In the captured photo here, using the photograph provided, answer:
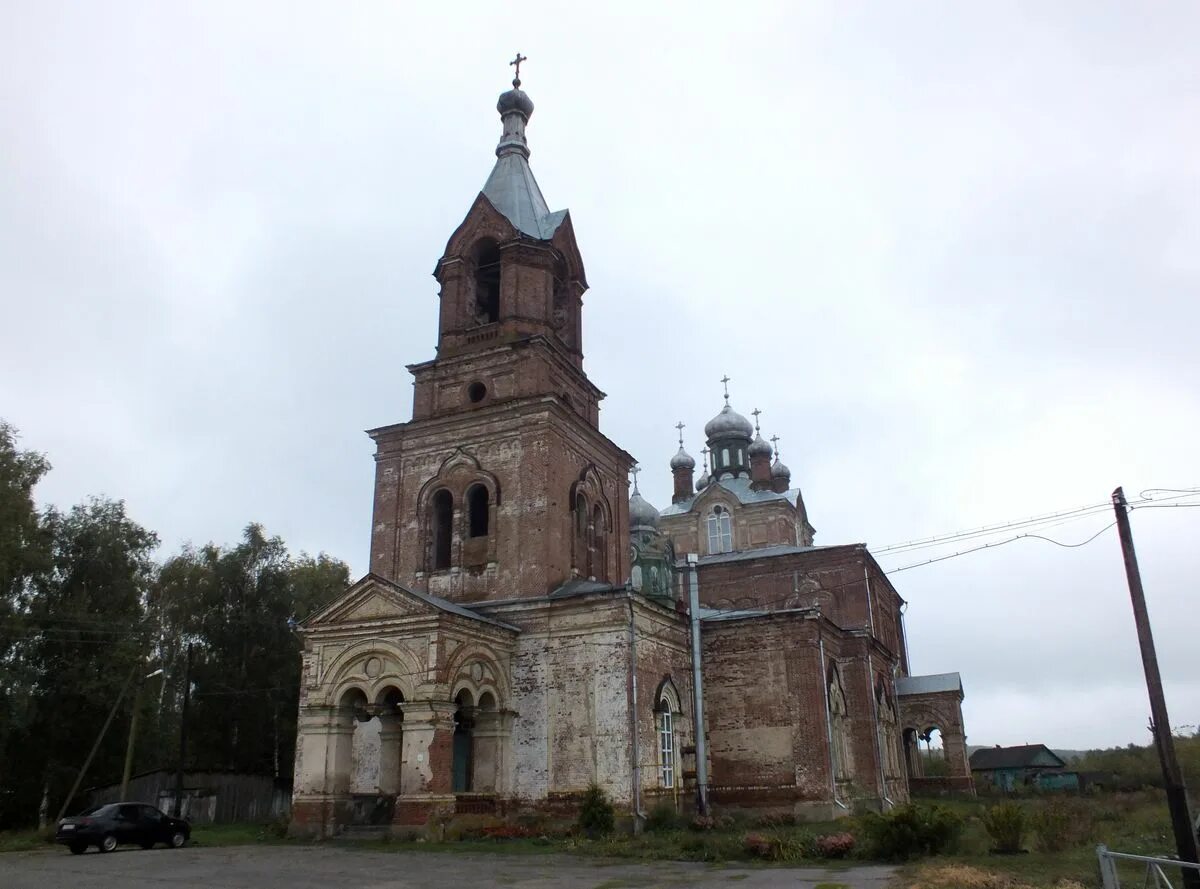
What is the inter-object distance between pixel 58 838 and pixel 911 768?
32468 mm

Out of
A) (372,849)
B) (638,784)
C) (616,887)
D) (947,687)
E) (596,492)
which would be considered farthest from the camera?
(947,687)

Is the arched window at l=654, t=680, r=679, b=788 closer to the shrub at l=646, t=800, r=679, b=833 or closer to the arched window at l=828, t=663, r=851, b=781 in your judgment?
the shrub at l=646, t=800, r=679, b=833

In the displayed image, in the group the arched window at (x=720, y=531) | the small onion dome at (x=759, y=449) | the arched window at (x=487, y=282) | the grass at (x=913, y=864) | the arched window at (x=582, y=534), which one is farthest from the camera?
the small onion dome at (x=759, y=449)

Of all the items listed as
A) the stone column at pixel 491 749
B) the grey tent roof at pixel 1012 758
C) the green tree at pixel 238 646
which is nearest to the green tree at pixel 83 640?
the green tree at pixel 238 646

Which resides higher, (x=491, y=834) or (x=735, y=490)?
(x=735, y=490)

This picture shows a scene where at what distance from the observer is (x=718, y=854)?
52.1 ft

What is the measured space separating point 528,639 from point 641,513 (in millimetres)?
18996

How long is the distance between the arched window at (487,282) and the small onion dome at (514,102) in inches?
225

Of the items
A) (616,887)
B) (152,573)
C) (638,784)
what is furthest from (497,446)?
(152,573)

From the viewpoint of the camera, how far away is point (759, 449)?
154ft

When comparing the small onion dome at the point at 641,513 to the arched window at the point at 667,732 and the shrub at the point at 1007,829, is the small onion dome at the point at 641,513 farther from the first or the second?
the shrub at the point at 1007,829

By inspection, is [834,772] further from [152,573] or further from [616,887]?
[152,573]

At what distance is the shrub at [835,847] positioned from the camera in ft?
50.6

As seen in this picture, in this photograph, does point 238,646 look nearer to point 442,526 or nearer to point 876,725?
point 442,526
